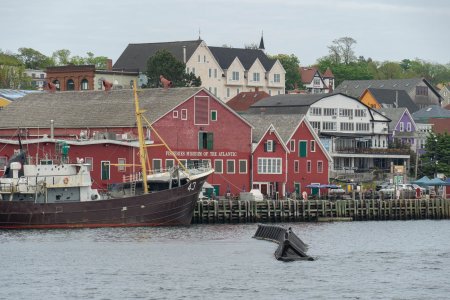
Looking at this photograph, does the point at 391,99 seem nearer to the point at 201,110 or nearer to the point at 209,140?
the point at 209,140

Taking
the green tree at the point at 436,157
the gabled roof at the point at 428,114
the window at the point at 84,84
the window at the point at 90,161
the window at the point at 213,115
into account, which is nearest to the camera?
the window at the point at 90,161

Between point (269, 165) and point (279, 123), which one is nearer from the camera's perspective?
point (269, 165)

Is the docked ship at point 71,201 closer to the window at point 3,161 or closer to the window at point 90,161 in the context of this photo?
the window at point 90,161

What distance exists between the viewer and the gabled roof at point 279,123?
117125 mm

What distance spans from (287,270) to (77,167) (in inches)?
1098

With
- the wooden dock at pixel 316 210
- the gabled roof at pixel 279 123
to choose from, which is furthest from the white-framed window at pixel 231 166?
the wooden dock at pixel 316 210

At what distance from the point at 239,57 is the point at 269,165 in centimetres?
6719

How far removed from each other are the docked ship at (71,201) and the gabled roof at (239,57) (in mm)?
85856

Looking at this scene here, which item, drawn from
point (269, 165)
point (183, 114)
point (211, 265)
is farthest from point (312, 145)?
point (211, 265)

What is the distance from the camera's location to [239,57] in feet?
597

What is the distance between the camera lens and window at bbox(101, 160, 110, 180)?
102m

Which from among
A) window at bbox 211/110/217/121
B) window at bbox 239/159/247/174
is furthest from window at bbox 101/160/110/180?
window at bbox 239/159/247/174

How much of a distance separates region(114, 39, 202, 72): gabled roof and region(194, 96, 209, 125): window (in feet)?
194

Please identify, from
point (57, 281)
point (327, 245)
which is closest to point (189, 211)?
point (327, 245)
